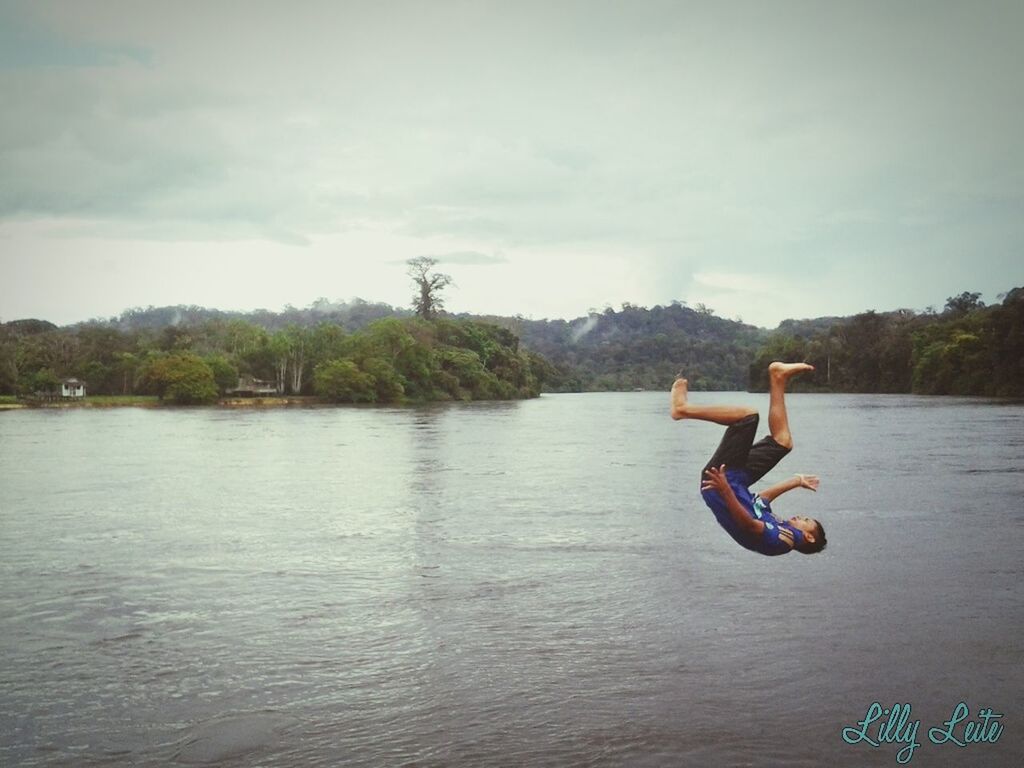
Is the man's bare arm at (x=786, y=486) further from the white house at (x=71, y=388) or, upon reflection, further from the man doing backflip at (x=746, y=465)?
the white house at (x=71, y=388)

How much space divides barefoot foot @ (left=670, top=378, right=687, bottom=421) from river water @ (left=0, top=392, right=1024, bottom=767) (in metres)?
3.52

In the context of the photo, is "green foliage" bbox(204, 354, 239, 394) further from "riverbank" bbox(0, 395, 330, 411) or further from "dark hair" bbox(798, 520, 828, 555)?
"dark hair" bbox(798, 520, 828, 555)

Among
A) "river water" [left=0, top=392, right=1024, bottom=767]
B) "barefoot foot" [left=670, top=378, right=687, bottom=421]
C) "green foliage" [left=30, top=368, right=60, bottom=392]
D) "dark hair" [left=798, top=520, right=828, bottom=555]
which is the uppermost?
"green foliage" [left=30, top=368, right=60, bottom=392]

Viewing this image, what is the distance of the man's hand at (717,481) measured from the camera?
666cm

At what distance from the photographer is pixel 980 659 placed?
1095 cm

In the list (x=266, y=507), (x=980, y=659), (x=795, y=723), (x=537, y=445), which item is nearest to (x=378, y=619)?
(x=795, y=723)

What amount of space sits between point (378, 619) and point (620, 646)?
3.46 meters

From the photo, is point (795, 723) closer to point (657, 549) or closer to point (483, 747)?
point (483, 747)

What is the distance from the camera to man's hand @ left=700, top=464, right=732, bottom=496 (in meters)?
6.66

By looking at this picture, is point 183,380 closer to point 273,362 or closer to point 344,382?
point 273,362

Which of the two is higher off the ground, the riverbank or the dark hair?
the dark hair

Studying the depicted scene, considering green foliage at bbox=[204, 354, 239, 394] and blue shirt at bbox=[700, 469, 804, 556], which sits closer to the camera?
blue shirt at bbox=[700, 469, 804, 556]

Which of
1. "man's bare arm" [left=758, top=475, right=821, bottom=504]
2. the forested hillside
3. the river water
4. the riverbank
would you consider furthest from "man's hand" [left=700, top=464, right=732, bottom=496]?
the riverbank

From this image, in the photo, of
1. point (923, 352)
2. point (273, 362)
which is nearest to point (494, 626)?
point (273, 362)
